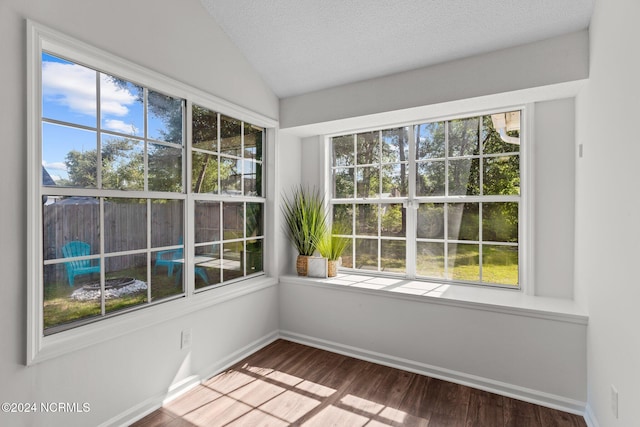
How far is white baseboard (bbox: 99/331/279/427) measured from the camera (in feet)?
6.29

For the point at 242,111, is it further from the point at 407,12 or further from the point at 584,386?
the point at 584,386

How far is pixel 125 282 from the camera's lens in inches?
79.8

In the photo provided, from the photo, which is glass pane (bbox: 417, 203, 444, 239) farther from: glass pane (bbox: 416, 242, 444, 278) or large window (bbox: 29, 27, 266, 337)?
large window (bbox: 29, 27, 266, 337)

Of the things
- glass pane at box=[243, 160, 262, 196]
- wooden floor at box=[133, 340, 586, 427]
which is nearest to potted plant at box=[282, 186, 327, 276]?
glass pane at box=[243, 160, 262, 196]

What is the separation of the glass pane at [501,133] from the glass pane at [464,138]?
0.06m

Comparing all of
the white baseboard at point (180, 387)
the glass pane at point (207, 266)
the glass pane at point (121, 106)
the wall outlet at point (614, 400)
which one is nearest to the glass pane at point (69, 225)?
the glass pane at point (121, 106)

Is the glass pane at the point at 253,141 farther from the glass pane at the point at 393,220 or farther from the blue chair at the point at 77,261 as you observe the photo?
the blue chair at the point at 77,261

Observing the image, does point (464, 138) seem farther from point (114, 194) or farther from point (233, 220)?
point (114, 194)

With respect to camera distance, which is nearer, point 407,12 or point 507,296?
point 407,12

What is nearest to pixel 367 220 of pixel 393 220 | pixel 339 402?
pixel 393 220

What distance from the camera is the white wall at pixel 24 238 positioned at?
1.46 metres

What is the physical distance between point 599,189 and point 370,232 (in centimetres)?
185

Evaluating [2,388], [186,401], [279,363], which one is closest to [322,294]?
[279,363]

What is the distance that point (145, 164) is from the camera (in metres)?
2.13
